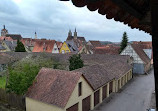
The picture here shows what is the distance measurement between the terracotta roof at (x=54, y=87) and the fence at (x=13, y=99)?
7.06 ft

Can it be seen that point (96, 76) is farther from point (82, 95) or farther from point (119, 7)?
point (119, 7)

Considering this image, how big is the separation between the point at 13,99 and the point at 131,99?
15.4 m

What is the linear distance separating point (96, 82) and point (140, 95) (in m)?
8.26

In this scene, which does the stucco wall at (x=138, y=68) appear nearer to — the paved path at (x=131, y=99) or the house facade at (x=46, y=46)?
the paved path at (x=131, y=99)

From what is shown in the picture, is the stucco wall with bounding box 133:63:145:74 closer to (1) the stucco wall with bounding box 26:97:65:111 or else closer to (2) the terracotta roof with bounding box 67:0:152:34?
(1) the stucco wall with bounding box 26:97:65:111

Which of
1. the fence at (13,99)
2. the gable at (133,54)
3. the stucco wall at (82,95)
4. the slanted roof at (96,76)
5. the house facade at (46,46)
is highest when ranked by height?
the house facade at (46,46)

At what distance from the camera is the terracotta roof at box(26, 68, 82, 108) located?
13.4m

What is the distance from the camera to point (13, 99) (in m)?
17.8

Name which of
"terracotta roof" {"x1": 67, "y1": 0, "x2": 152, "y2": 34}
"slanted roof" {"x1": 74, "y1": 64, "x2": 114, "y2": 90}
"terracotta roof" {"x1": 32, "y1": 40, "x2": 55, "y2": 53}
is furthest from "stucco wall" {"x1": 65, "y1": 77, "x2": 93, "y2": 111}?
"terracotta roof" {"x1": 32, "y1": 40, "x2": 55, "y2": 53}

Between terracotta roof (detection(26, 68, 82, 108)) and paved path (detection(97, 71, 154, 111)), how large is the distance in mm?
5692

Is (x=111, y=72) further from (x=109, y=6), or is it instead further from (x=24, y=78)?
(x=109, y=6)

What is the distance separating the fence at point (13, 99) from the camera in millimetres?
16891

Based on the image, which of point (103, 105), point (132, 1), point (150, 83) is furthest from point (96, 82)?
point (132, 1)

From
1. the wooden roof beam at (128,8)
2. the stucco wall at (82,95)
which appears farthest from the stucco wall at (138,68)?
the wooden roof beam at (128,8)
